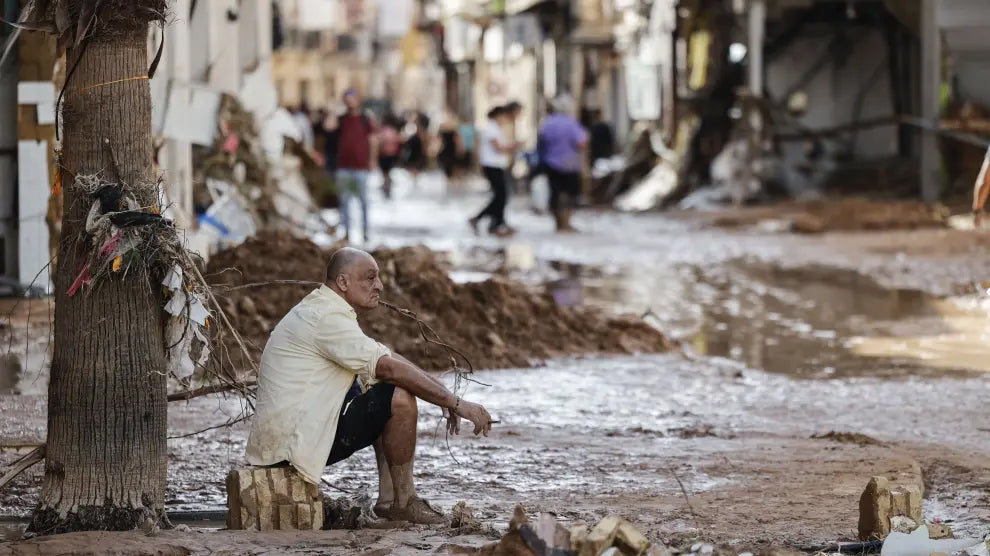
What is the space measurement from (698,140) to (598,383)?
21562 mm

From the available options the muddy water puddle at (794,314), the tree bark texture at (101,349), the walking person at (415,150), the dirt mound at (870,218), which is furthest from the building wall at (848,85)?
the tree bark texture at (101,349)

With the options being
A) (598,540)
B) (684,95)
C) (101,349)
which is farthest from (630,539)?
(684,95)

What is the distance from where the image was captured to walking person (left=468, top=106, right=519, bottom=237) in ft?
77.4

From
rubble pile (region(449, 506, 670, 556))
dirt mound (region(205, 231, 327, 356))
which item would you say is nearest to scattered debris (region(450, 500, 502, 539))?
rubble pile (region(449, 506, 670, 556))

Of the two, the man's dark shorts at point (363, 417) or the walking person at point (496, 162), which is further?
the walking person at point (496, 162)

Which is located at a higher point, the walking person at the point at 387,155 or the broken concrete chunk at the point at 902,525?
the walking person at the point at 387,155

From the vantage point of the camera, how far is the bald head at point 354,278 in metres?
6.38

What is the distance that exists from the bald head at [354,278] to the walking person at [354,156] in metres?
14.9

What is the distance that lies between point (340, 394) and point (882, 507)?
83.2 inches

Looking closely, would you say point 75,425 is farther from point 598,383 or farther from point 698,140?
point 698,140

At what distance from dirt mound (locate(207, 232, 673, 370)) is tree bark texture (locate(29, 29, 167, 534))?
16.3 ft

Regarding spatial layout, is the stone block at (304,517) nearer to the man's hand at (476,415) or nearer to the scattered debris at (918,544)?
the man's hand at (476,415)

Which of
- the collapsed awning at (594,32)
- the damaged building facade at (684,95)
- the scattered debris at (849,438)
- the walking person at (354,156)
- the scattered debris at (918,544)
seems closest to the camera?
the scattered debris at (918,544)

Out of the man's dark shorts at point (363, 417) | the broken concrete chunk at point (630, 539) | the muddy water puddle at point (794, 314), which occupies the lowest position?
the muddy water puddle at point (794, 314)
